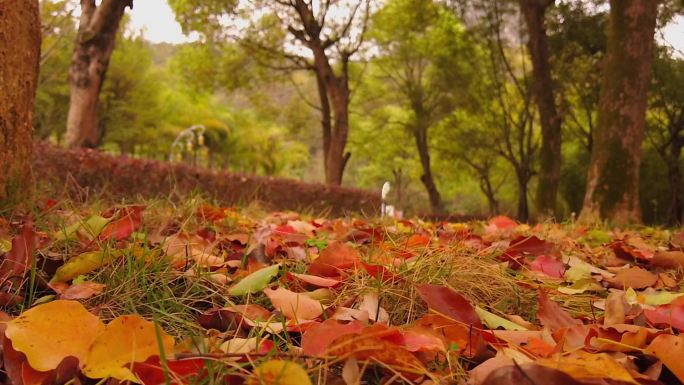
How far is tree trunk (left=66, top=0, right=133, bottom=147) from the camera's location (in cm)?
804

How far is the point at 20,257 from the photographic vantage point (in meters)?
1.34

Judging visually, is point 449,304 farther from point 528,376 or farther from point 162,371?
point 162,371

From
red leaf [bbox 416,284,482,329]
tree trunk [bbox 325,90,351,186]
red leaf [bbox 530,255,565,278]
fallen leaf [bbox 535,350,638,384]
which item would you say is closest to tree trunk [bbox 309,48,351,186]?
tree trunk [bbox 325,90,351,186]

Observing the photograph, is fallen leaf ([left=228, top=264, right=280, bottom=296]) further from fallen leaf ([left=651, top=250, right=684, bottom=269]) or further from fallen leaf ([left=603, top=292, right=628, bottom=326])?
fallen leaf ([left=651, top=250, right=684, bottom=269])

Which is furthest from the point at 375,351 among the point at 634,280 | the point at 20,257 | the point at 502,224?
the point at 502,224

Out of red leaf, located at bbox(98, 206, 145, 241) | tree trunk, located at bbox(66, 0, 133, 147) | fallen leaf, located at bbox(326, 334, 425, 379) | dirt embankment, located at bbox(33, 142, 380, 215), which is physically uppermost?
tree trunk, located at bbox(66, 0, 133, 147)

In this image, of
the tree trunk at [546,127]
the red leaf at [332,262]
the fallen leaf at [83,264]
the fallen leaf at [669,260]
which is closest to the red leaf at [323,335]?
the red leaf at [332,262]

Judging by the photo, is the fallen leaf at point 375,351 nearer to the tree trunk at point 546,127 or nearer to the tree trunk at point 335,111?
the tree trunk at point 546,127

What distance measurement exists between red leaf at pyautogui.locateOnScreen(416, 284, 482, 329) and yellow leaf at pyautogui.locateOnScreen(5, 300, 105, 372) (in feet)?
2.01

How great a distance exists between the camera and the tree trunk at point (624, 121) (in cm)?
634

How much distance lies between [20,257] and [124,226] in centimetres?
46

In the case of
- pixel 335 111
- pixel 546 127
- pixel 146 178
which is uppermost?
pixel 335 111

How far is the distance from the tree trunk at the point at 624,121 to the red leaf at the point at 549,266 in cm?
481

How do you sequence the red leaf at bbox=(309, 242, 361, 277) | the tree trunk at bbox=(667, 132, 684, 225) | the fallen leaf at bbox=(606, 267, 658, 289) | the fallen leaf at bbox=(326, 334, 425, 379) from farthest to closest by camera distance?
the tree trunk at bbox=(667, 132, 684, 225), the fallen leaf at bbox=(606, 267, 658, 289), the red leaf at bbox=(309, 242, 361, 277), the fallen leaf at bbox=(326, 334, 425, 379)
